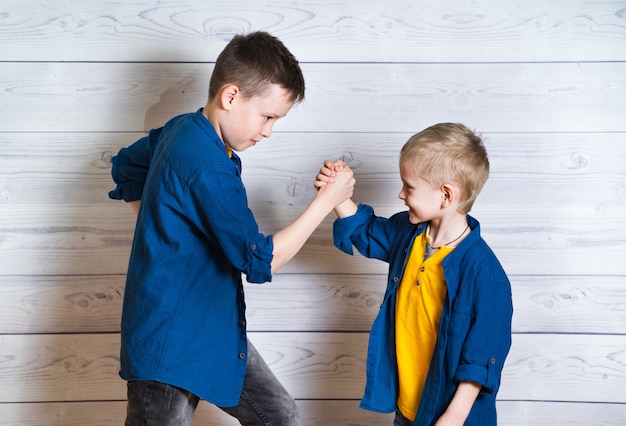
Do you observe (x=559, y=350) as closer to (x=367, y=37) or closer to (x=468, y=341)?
(x=468, y=341)

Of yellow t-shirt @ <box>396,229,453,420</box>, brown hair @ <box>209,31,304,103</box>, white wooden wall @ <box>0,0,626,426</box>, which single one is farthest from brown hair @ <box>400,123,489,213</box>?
white wooden wall @ <box>0,0,626,426</box>

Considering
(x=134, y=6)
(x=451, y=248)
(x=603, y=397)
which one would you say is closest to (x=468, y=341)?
(x=451, y=248)

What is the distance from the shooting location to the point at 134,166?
3.98 feet

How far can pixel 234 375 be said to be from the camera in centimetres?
111

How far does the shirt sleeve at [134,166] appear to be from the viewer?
1.19 m

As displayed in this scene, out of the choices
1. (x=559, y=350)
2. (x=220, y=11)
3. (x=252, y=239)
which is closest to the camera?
(x=252, y=239)

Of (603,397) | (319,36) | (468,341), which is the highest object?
(319,36)

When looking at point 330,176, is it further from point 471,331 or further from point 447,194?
point 471,331

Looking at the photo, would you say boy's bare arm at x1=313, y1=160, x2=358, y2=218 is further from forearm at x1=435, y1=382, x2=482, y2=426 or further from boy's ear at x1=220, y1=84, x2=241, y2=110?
forearm at x1=435, y1=382, x2=482, y2=426

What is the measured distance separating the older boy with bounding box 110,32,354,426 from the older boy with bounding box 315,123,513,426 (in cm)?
18

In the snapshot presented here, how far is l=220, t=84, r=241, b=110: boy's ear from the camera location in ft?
3.40

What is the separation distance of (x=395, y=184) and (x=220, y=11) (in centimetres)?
52

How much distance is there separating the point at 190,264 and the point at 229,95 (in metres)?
0.28

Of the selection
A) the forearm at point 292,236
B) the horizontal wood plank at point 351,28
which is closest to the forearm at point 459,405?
the forearm at point 292,236
